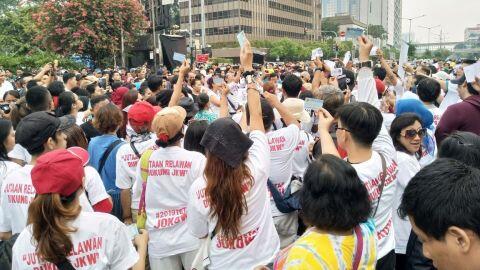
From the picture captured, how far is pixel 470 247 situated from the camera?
1379 mm

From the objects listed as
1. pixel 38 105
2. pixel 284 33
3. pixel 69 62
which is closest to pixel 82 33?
pixel 69 62

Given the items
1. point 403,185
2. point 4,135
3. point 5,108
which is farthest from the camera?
point 5,108

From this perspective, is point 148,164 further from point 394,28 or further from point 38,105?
point 394,28

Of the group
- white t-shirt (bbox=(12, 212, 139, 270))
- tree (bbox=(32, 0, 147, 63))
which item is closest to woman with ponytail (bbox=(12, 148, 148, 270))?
white t-shirt (bbox=(12, 212, 139, 270))

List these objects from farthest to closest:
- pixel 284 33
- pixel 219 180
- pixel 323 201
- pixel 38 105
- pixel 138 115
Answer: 1. pixel 284 33
2. pixel 38 105
3. pixel 138 115
4. pixel 219 180
5. pixel 323 201

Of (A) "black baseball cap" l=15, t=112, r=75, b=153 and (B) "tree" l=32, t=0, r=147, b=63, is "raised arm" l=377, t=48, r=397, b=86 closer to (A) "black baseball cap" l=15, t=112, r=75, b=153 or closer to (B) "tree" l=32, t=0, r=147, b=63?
(A) "black baseball cap" l=15, t=112, r=75, b=153

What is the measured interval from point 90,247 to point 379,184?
1.80 meters

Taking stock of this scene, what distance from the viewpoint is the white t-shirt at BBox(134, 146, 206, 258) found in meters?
3.37

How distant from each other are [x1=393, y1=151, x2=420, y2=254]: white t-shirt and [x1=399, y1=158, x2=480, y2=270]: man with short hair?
1.80m

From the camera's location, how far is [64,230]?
85.2 inches

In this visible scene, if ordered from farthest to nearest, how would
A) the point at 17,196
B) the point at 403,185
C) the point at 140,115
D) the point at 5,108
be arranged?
the point at 5,108
the point at 140,115
the point at 403,185
the point at 17,196

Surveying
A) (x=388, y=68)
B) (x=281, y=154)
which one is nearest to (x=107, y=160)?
(x=281, y=154)

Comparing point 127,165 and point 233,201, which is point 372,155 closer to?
point 233,201

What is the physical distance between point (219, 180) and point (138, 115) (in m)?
1.89
